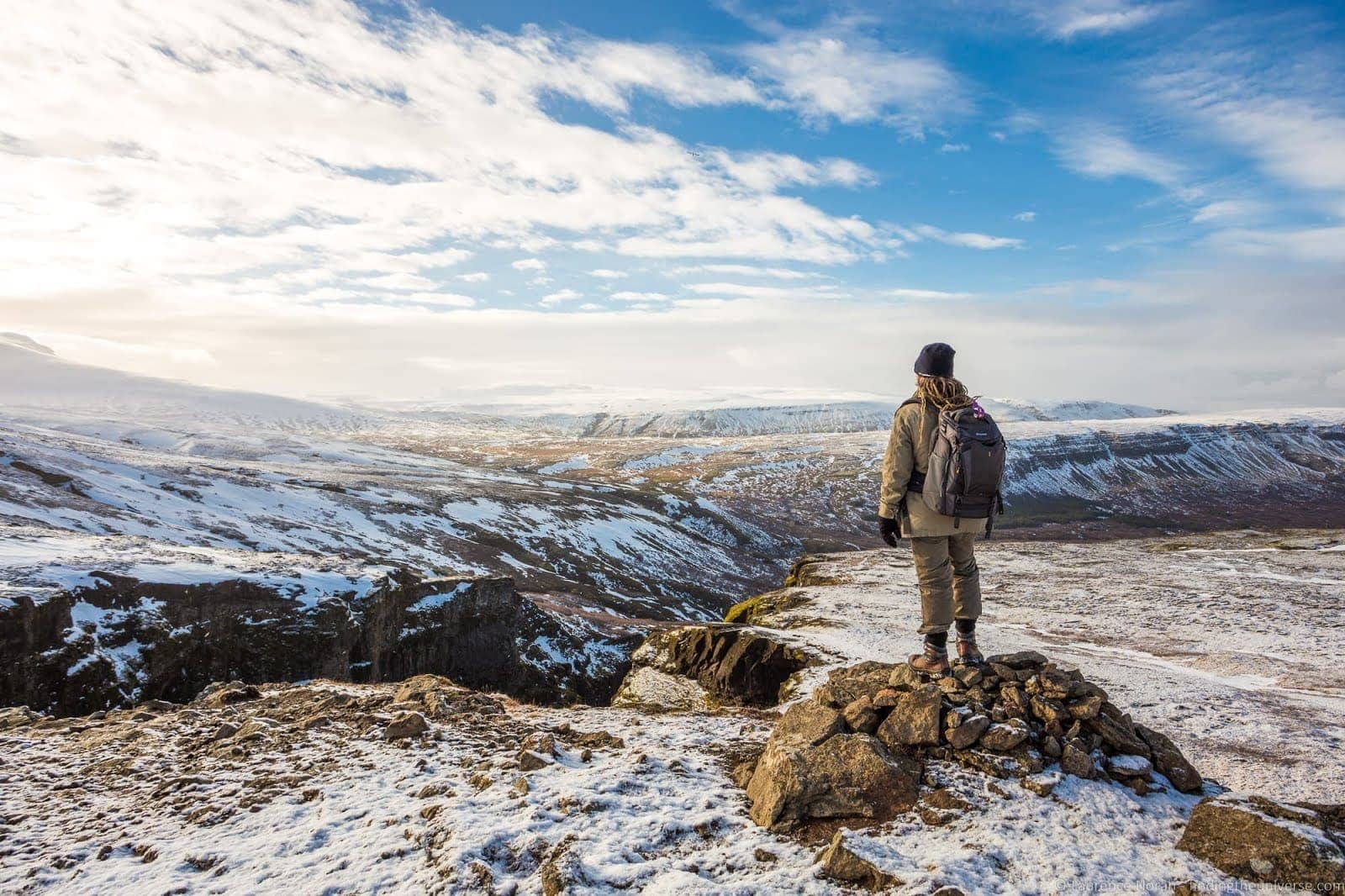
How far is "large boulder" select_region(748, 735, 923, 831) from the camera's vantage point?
5.87 m

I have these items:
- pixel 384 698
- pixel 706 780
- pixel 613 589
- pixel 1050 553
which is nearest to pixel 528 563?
pixel 613 589

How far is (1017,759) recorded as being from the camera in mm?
6566

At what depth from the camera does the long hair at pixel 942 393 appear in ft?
24.5

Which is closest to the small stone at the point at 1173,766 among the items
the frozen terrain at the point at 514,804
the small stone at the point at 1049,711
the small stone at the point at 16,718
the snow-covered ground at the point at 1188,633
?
the frozen terrain at the point at 514,804

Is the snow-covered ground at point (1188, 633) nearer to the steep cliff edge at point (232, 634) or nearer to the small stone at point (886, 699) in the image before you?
the small stone at point (886, 699)

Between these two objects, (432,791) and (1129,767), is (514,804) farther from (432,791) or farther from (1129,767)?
(1129,767)

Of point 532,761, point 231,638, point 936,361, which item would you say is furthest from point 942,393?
point 231,638

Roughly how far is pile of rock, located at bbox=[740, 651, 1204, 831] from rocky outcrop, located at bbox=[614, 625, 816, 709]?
531 cm

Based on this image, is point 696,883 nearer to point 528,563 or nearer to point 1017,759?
point 1017,759

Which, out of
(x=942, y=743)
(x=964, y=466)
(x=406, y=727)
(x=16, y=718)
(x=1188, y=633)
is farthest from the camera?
(x=1188, y=633)

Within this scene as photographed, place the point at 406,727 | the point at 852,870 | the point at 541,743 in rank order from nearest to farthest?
the point at 852,870 → the point at 541,743 → the point at 406,727

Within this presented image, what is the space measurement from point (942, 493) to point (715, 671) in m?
10.3

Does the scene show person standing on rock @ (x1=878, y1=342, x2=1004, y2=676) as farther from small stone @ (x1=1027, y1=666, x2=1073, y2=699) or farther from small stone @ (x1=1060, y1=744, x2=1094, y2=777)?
small stone @ (x1=1060, y1=744, x2=1094, y2=777)

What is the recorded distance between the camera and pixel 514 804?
6.20 meters
